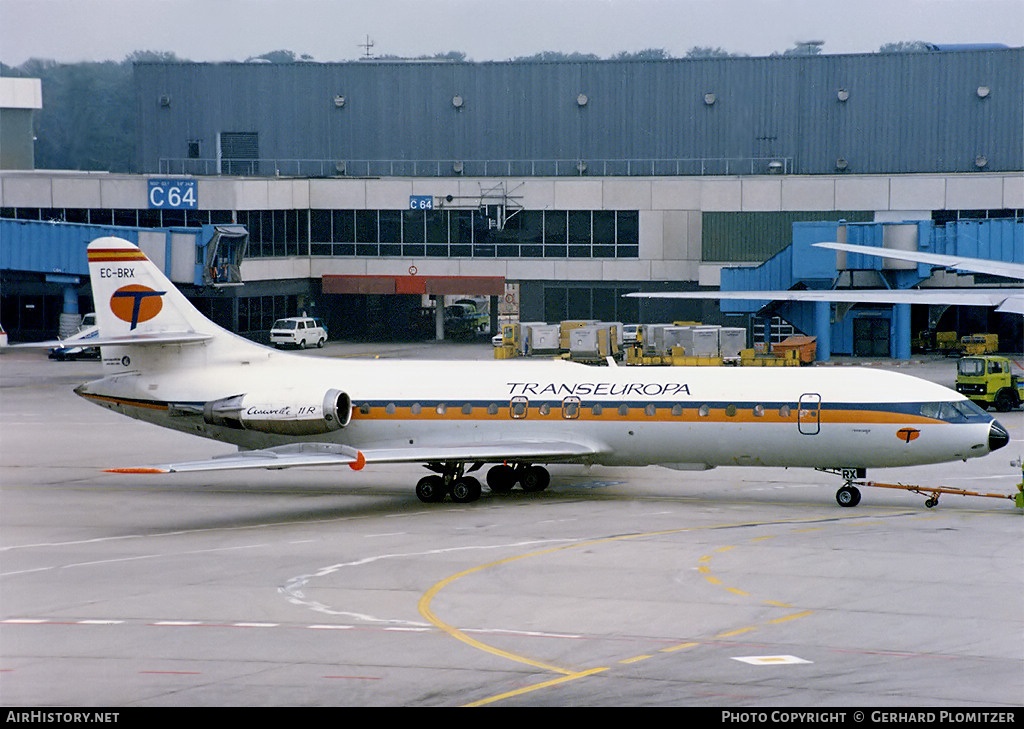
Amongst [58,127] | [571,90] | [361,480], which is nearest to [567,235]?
[571,90]

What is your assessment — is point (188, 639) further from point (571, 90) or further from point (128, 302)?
point (571, 90)

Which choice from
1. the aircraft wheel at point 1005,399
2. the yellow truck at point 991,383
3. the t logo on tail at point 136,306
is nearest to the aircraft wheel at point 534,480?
the t logo on tail at point 136,306

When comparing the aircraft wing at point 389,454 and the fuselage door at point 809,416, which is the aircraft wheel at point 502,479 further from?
the fuselage door at point 809,416

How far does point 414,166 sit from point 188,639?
236 ft

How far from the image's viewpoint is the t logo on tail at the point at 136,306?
3762 cm

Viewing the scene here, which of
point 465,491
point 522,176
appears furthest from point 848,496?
point 522,176

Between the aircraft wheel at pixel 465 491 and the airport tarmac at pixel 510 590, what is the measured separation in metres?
0.71

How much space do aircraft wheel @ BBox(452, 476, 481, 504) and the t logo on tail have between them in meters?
9.88

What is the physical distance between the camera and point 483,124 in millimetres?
90125

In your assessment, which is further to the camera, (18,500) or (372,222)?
(372,222)

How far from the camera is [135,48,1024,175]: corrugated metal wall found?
275ft

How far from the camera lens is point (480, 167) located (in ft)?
297

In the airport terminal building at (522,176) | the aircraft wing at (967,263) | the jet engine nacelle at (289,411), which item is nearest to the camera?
the jet engine nacelle at (289,411)

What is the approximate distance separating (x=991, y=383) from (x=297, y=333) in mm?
40864
